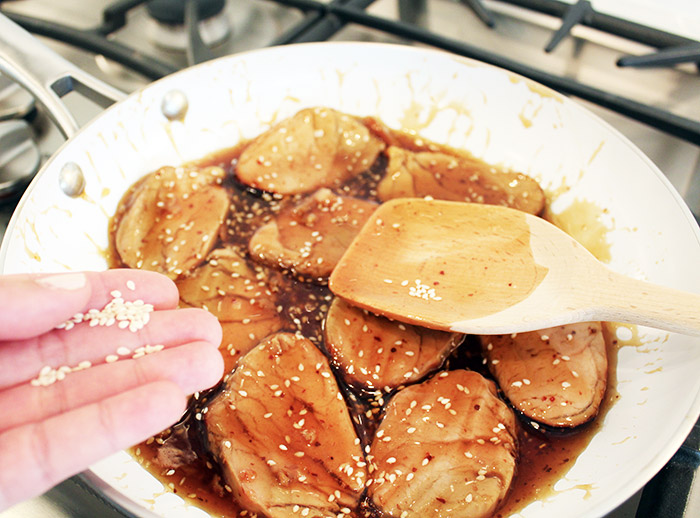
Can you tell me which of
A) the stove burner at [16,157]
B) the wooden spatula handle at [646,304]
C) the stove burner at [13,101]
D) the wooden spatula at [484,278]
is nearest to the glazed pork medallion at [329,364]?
the wooden spatula at [484,278]

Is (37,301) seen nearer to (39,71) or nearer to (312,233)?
(312,233)

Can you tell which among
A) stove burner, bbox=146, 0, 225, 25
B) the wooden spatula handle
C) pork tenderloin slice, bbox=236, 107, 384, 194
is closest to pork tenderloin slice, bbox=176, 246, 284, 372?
pork tenderloin slice, bbox=236, 107, 384, 194

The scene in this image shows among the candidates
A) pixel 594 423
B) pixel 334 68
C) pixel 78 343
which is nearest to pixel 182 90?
pixel 334 68

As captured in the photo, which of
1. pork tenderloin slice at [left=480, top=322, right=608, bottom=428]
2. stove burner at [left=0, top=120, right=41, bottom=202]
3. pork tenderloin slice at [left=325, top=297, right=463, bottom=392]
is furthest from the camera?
stove burner at [left=0, top=120, right=41, bottom=202]

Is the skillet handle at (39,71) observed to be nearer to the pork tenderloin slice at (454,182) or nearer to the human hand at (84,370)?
the human hand at (84,370)

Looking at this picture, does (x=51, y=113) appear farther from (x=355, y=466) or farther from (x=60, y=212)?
(x=355, y=466)

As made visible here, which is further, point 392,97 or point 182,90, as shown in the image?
point 392,97

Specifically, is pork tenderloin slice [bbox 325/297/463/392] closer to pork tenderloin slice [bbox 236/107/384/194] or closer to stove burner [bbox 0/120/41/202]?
pork tenderloin slice [bbox 236/107/384/194]
